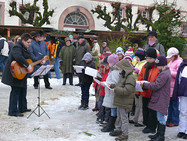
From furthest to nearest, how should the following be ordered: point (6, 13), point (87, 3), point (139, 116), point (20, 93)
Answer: point (87, 3), point (6, 13), point (20, 93), point (139, 116)

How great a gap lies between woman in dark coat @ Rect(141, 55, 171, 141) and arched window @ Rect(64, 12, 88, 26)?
77.6 ft

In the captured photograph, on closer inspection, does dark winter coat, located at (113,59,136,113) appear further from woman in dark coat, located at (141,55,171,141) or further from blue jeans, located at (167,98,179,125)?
blue jeans, located at (167,98,179,125)

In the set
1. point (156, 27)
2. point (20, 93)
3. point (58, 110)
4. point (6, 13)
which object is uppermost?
point (6, 13)

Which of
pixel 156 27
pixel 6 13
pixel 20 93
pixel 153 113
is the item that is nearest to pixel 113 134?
pixel 153 113

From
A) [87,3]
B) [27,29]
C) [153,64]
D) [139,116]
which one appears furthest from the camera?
[87,3]

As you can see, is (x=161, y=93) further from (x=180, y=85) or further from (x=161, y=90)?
(x=180, y=85)

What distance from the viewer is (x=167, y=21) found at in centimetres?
825

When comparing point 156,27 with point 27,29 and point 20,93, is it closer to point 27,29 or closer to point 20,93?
point 20,93

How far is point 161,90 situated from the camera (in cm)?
463

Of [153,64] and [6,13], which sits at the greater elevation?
[6,13]

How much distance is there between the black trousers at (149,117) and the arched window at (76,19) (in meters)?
23.2

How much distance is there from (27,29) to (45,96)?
22.2 ft

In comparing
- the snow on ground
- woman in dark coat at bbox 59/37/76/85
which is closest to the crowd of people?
the snow on ground

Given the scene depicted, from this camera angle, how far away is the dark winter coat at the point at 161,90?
456 centimetres
